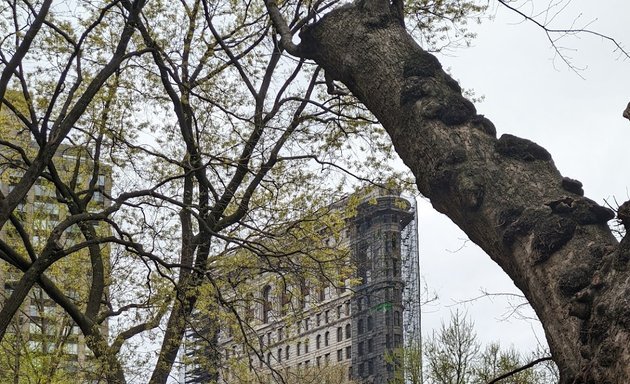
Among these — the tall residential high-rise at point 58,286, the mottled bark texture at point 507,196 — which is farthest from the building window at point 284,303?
the mottled bark texture at point 507,196

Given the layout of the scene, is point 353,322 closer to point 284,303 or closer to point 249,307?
point 284,303

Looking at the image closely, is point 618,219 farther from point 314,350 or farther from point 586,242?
point 314,350

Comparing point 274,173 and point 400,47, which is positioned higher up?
point 274,173

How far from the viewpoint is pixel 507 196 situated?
364 cm

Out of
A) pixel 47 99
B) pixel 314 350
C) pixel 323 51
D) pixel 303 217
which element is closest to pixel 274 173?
pixel 303 217

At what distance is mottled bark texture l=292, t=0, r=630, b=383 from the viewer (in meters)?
3.05

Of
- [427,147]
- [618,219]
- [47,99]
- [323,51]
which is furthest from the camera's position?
[47,99]

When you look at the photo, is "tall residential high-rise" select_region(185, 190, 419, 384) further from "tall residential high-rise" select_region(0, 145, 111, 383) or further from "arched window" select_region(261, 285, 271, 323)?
"tall residential high-rise" select_region(0, 145, 111, 383)

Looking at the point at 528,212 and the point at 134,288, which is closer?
the point at 528,212

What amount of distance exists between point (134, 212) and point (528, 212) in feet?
39.9

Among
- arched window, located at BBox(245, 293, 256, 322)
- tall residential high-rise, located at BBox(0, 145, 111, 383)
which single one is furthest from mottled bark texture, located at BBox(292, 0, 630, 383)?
tall residential high-rise, located at BBox(0, 145, 111, 383)

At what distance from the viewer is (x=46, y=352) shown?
19484 millimetres

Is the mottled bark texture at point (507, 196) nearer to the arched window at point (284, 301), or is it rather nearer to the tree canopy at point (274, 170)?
the tree canopy at point (274, 170)

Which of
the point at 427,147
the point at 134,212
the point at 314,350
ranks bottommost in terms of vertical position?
the point at 427,147
